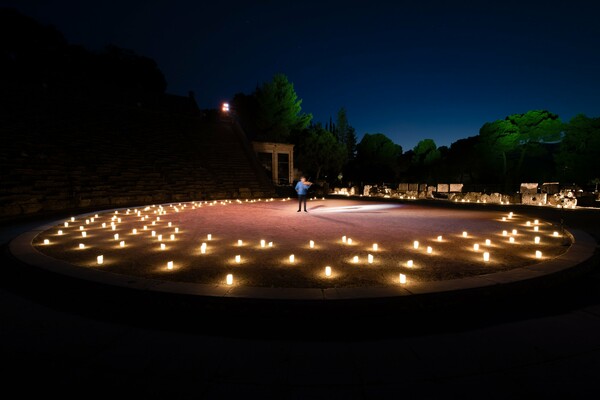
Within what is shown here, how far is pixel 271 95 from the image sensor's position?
3572cm

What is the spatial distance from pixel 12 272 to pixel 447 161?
55.0 metres

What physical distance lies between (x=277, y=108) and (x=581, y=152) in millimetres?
28404

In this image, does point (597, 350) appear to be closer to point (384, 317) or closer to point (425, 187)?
point (384, 317)

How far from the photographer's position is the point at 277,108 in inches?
1415

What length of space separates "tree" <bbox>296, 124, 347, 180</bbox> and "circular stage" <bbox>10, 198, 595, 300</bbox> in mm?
28258

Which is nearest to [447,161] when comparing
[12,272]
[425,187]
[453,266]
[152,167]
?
[425,187]

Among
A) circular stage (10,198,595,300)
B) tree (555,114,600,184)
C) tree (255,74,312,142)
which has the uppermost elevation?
tree (255,74,312,142)

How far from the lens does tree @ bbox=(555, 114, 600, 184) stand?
25.6 m

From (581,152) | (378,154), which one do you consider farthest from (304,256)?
(378,154)

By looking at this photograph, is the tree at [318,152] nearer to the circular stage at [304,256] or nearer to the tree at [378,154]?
the tree at [378,154]

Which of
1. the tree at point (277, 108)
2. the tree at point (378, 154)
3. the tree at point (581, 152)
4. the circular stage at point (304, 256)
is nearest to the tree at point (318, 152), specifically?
the tree at point (277, 108)

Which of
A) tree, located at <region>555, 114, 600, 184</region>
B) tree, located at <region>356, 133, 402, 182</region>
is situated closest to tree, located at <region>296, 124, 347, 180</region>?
tree, located at <region>356, 133, 402, 182</region>

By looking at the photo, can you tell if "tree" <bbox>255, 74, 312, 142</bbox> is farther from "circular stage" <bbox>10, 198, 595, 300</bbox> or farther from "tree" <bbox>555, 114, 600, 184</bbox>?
"circular stage" <bbox>10, 198, 595, 300</bbox>

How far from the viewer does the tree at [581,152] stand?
25.6m
